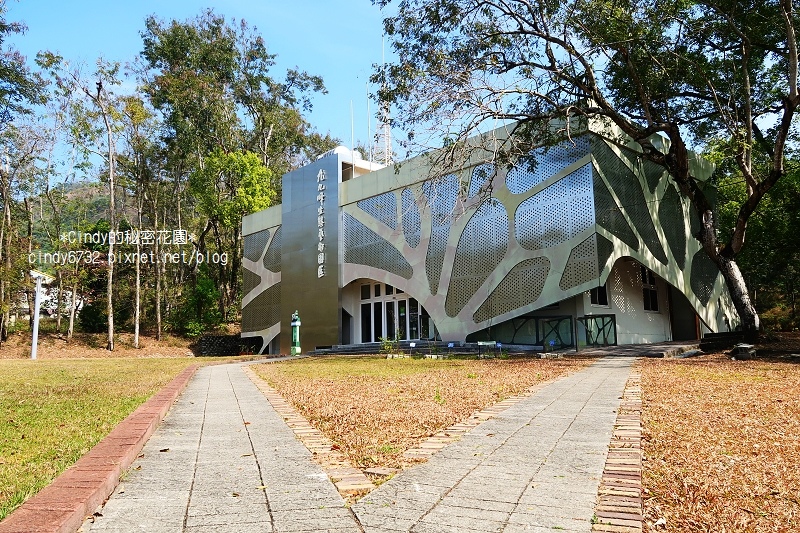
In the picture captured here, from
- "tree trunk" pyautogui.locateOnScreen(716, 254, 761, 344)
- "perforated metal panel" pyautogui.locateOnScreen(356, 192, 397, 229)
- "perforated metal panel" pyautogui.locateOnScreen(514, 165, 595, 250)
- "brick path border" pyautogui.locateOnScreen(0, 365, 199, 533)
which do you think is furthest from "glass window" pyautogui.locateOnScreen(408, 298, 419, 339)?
"brick path border" pyautogui.locateOnScreen(0, 365, 199, 533)

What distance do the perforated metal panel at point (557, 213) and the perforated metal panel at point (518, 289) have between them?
676 mm

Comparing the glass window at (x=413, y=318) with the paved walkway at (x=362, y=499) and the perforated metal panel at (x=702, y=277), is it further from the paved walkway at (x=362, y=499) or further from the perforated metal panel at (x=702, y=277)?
the paved walkway at (x=362, y=499)

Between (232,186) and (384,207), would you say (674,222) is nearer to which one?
(384,207)

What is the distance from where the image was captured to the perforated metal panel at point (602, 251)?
18094 mm

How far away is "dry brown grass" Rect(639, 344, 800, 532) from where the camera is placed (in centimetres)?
272

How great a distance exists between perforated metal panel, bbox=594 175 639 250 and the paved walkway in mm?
14431

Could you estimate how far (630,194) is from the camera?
66.4ft

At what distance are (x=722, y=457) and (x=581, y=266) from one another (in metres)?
15.2

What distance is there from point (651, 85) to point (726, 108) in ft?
8.18

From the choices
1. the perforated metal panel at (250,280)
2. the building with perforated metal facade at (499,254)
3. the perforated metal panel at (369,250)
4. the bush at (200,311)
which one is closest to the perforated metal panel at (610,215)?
the building with perforated metal facade at (499,254)

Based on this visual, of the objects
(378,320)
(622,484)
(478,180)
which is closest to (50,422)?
(622,484)

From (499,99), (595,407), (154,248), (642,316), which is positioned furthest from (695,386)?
(154,248)

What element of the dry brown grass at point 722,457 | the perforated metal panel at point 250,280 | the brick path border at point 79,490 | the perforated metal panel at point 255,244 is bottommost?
the dry brown grass at point 722,457

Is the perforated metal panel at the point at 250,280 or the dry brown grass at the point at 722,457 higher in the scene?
the perforated metal panel at the point at 250,280
